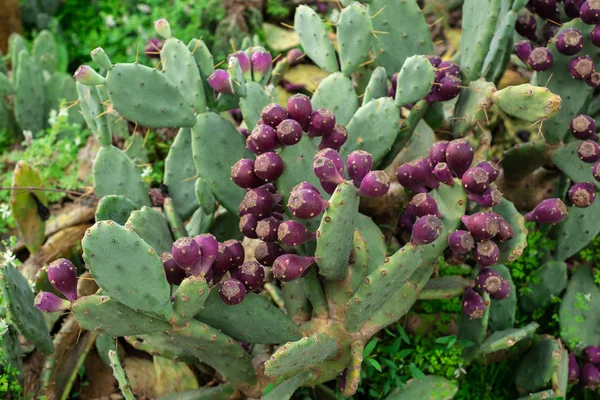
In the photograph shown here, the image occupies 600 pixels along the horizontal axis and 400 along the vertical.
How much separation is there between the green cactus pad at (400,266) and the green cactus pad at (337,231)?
0.32 ft

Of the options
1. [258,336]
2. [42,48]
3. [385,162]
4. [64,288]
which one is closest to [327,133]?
[385,162]

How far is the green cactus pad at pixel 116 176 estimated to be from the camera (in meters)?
2.30

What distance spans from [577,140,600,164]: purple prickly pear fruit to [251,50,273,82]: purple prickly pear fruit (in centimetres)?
112

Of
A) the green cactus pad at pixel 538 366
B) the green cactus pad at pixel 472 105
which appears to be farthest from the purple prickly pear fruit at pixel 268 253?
the green cactus pad at pixel 538 366

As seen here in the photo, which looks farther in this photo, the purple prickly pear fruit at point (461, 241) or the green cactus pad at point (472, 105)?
the green cactus pad at point (472, 105)

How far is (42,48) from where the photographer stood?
3717 millimetres

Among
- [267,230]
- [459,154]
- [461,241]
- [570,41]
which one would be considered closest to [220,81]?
[267,230]

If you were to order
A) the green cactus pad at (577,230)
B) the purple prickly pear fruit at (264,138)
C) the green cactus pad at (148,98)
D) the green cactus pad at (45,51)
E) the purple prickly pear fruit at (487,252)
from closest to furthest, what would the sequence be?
the purple prickly pear fruit at (264,138) → the purple prickly pear fruit at (487,252) → the green cactus pad at (148,98) → the green cactus pad at (577,230) → the green cactus pad at (45,51)

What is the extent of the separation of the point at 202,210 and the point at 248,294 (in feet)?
1.59

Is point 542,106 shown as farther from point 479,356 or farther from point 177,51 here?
point 177,51

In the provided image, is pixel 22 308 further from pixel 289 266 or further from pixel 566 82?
pixel 566 82

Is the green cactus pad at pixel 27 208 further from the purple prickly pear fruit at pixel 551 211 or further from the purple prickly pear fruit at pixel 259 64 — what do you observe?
the purple prickly pear fruit at pixel 551 211

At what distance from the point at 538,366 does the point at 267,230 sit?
1060mm

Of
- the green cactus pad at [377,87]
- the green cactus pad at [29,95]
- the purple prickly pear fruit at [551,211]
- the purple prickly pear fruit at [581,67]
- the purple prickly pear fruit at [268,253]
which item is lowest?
the green cactus pad at [29,95]
